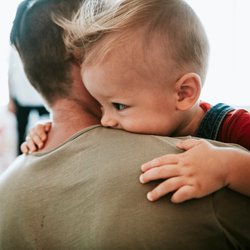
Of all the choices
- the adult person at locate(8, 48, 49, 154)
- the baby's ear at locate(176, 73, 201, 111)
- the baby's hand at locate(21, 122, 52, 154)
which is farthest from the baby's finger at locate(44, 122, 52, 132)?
the adult person at locate(8, 48, 49, 154)

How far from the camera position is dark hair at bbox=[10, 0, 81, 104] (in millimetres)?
978

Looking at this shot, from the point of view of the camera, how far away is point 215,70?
2.80 metres

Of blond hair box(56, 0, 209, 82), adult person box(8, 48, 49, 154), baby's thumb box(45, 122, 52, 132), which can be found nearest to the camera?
blond hair box(56, 0, 209, 82)

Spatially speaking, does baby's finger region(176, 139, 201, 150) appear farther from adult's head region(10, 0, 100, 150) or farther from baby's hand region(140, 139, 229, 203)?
adult's head region(10, 0, 100, 150)

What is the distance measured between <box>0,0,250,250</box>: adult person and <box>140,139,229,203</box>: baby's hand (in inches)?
0.8

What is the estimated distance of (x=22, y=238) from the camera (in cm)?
84

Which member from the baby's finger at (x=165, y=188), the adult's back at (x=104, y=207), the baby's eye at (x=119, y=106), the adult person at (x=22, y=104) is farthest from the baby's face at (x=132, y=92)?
the adult person at (x=22, y=104)

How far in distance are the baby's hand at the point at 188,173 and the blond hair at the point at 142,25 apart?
0.25 m

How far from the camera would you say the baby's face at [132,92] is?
2.91 feet

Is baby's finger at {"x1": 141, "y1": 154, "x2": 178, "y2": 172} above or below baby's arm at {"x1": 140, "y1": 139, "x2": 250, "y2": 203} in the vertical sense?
above

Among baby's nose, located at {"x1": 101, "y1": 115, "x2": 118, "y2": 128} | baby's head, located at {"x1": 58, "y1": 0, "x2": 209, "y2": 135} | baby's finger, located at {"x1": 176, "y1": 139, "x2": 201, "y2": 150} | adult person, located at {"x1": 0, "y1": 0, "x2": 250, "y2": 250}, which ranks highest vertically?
baby's head, located at {"x1": 58, "y1": 0, "x2": 209, "y2": 135}

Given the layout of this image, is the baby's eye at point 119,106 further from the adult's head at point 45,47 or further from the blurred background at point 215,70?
the blurred background at point 215,70

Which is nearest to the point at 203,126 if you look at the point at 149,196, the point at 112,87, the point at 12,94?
the point at 112,87

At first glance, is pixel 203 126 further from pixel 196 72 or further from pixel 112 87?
pixel 112 87
